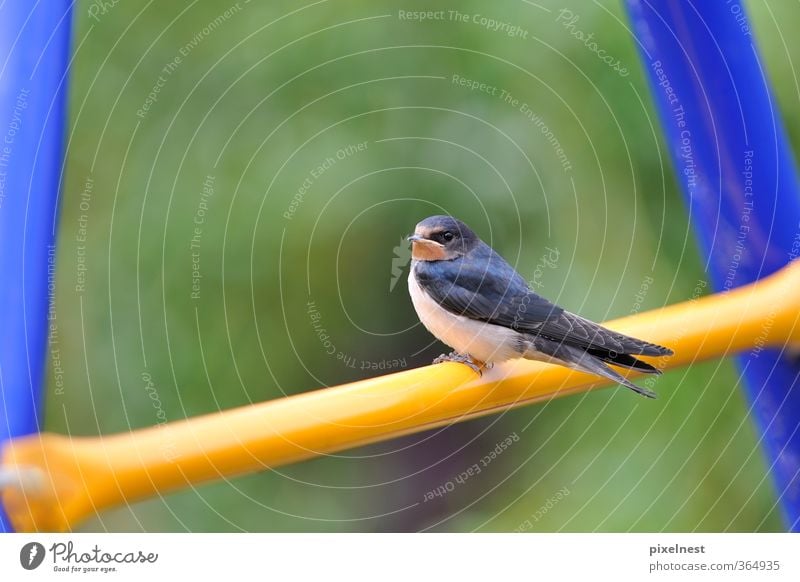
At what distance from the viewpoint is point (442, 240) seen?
1.00 meters

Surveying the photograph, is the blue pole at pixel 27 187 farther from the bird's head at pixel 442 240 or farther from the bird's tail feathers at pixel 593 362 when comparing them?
the bird's tail feathers at pixel 593 362

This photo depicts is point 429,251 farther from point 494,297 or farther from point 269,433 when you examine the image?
point 269,433

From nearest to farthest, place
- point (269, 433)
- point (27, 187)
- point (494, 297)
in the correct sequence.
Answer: point (269, 433)
point (27, 187)
point (494, 297)

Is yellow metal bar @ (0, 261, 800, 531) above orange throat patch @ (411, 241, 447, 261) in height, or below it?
below

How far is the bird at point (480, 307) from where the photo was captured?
0.93 meters

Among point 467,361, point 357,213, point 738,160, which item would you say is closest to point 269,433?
point 467,361

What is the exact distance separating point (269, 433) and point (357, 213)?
0.42 meters

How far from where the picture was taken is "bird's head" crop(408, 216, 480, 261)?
994 millimetres

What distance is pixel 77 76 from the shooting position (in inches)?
44.3

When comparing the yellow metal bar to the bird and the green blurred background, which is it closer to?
the bird

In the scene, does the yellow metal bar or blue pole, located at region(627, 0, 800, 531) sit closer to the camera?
the yellow metal bar
